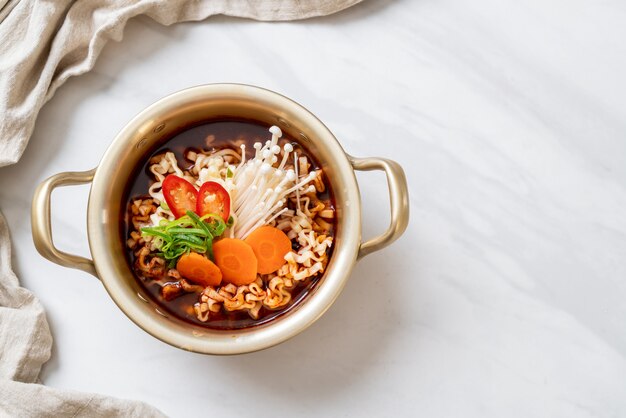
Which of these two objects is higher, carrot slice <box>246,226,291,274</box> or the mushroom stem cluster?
the mushroom stem cluster

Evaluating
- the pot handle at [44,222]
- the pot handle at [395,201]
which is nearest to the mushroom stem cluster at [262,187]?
the pot handle at [395,201]

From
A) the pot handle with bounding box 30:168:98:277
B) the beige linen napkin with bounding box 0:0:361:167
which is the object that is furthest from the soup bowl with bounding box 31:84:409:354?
the beige linen napkin with bounding box 0:0:361:167

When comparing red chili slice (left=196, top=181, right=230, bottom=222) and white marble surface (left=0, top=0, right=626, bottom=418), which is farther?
white marble surface (left=0, top=0, right=626, bottom=418)

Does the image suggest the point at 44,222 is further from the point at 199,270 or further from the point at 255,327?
the point at 255,327

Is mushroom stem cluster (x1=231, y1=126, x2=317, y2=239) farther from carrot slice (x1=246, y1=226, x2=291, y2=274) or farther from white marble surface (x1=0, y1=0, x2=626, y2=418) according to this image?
white marble surface (x1=0, y1=0, x2=626, y2=418)

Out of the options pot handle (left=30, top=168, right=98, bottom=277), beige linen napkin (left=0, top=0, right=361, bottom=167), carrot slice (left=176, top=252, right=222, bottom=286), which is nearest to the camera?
pot handle (left=30, top=168, right=98, bottom=277)

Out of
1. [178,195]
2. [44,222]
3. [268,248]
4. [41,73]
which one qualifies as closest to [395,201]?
[268,248]
